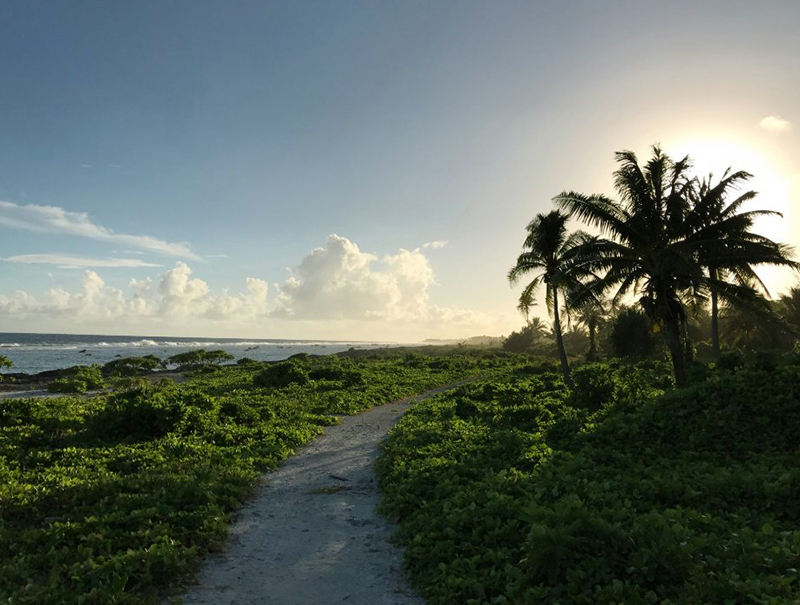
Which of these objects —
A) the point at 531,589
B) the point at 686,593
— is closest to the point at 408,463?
the point at 531,589

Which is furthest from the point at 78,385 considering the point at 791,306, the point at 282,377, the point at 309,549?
the point at 791,306

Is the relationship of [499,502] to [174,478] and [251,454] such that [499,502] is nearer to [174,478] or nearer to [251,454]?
[174,478]

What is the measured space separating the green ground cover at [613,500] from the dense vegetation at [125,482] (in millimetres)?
3308

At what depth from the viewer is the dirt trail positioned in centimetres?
601

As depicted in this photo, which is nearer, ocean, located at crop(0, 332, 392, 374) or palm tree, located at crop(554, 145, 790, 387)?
palm tree, located at crop(554, 145, 790, 387)

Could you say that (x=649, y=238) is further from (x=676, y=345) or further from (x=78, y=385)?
(x=78, y=385)

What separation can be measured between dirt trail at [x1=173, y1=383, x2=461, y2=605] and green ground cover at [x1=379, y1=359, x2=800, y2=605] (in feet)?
1.53

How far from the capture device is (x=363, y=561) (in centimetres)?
696

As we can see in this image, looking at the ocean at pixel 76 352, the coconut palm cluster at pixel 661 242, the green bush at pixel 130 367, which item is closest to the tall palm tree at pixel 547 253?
the coconut palm cluster at pixel 661 242

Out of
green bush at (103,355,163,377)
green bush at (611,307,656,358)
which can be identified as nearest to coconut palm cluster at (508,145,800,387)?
green bush at (611,307,656,358)

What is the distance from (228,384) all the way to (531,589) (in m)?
25.7

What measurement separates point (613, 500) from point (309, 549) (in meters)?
4.81

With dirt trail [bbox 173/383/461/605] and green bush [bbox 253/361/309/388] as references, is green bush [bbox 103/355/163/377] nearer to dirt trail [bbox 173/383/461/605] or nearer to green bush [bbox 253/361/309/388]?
green bush [bbox 253/361/309/388]

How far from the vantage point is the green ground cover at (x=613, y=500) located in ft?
17.4
